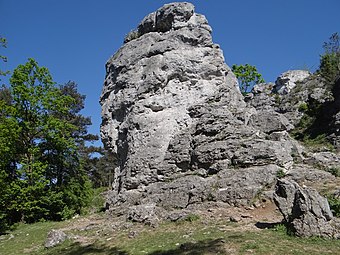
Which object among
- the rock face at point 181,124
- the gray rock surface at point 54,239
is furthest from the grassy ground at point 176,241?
the rock face at point 181,124

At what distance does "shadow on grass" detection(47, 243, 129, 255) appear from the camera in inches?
477

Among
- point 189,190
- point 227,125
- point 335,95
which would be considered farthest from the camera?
point 335,95

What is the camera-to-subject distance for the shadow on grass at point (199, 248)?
1066 cm

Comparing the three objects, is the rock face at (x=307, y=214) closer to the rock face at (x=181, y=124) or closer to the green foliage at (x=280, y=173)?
the rock face at (x=181, y=124)

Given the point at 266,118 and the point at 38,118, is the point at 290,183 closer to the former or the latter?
the point at 266,118

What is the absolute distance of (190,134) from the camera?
21.5 metres

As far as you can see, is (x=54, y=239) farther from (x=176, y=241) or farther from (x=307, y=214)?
(x=307, y=214)

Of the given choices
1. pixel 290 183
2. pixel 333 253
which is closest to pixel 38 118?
pixel 290 183

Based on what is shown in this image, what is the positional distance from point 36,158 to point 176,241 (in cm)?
1822

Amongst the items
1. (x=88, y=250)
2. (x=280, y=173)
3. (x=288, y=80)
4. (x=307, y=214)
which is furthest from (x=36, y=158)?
(x=288, y=80)

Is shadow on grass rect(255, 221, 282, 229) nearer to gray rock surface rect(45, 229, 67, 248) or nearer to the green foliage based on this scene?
the green foliage

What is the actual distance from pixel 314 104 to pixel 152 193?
2945cm

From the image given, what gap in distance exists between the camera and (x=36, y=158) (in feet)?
87.1

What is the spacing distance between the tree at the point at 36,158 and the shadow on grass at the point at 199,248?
611 inches
